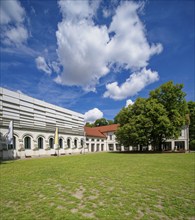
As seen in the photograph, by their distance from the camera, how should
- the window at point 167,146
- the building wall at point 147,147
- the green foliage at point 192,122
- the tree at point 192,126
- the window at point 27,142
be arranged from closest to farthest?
the window at point 27,142
the tree at point 192,126
the building wall at point 147,147
the green foliage at point 192,122
the window at point 167,146

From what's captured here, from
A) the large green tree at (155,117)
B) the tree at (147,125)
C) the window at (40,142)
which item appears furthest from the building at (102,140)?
the window at (40,142)

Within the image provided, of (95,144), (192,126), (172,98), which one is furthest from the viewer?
(95,144)

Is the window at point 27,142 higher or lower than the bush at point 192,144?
higher

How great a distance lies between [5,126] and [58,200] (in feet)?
76.9

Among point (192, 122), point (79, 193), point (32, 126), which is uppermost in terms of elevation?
point (192, 122)

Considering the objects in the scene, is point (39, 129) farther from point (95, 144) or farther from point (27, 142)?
point (95, 144)

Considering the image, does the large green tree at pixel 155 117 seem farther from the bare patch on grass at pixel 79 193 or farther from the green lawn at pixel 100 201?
the bare patch on grass at pixel 79 193

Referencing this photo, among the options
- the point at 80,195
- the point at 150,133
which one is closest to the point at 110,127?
the point at 150,133

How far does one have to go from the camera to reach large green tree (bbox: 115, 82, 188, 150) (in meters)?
29.9

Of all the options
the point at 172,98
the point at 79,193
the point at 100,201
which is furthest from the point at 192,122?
the point at 100,201

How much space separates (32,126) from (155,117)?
23.2 metres

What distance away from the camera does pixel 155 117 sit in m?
30.2

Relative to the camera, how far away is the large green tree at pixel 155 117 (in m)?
29.9

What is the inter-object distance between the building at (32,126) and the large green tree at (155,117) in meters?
13.3
